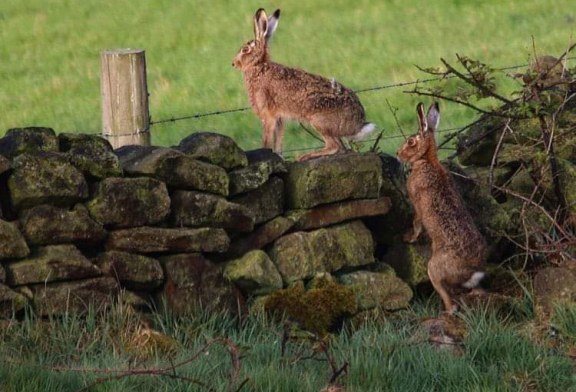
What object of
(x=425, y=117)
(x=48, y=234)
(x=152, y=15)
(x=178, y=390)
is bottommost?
(x=178, y=390)

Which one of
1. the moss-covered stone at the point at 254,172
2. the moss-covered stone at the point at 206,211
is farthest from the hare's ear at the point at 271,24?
the moss-covered stone at the point at 206,211

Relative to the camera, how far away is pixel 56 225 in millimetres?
7617

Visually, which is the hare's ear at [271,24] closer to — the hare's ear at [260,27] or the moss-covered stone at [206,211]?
the hare's ear at [260,27]

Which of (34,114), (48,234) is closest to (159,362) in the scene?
(48,234)

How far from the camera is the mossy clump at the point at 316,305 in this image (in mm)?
8148

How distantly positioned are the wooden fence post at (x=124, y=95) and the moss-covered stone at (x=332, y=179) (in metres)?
1.00

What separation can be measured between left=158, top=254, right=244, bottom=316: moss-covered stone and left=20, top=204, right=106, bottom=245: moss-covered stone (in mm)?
529

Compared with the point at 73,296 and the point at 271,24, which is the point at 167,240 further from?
the point at 271,24

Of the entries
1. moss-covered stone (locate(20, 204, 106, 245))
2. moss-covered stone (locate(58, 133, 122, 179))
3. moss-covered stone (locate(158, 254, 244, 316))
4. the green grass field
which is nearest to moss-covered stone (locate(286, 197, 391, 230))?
moss-covered stone (locate(158, 254, 244, 316))

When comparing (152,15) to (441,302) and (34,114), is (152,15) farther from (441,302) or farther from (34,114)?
(441,302)

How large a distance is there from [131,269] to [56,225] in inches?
19.3

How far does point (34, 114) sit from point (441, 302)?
28.1 ft

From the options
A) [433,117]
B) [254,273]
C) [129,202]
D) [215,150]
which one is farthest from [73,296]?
[433,117]

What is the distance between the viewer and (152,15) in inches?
880
